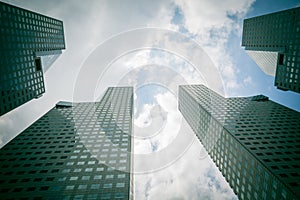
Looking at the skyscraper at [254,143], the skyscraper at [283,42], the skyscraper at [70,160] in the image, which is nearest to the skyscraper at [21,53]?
the skyscraper at [70,160]

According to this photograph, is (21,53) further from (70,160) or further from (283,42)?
(283,42)

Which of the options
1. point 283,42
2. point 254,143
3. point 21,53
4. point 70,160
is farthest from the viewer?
point 283,42

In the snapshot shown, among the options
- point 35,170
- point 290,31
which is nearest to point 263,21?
point 290,31

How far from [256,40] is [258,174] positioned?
82.1 metres

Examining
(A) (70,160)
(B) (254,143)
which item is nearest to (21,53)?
(A) (70,160)

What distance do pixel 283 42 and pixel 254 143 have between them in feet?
171

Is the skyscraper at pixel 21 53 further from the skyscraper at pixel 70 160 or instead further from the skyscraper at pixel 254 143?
the skyscraper at pixel 254 143

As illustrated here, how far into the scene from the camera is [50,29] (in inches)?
4358

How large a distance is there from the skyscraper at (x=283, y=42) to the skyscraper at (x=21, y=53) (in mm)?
103726

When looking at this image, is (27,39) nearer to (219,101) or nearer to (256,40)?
(219,101)

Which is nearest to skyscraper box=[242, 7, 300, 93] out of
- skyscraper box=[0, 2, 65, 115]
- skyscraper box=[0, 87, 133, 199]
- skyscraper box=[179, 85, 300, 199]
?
skyscraper box=[179, 85, 300, 199]

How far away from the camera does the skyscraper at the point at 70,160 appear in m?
56.5

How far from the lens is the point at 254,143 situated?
70.2 metres

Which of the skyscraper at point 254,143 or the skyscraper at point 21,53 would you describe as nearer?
the skyscraper at point 254,143
